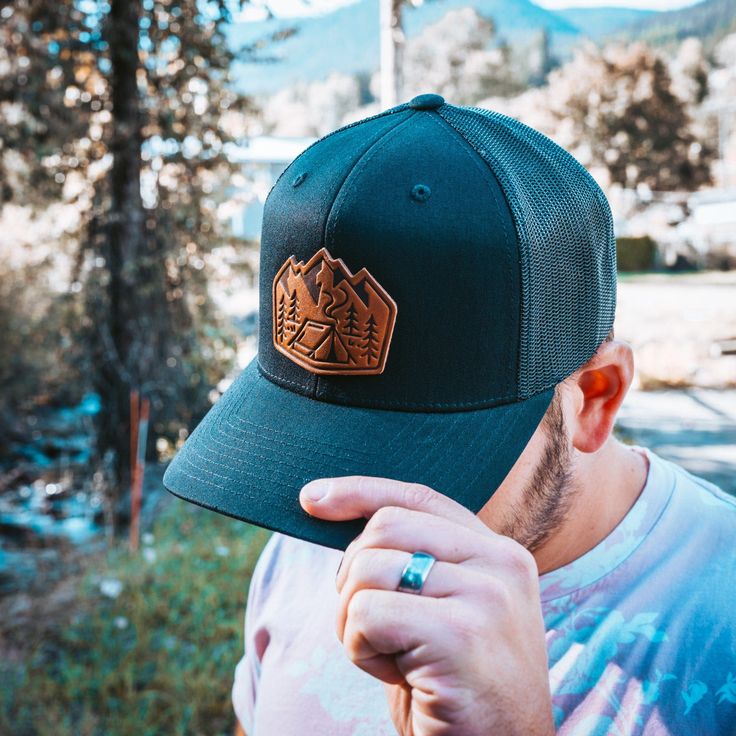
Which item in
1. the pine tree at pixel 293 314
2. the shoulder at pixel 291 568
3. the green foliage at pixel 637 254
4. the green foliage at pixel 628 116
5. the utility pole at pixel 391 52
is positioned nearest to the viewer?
the pine tree at pixel 293 314

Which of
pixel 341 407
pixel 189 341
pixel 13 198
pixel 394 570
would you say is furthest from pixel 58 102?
pixel 394 570

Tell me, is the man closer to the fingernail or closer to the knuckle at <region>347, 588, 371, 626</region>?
the fingernail

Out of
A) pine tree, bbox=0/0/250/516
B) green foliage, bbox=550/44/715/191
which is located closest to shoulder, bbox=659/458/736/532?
pine tree, bbox=0/0/250/516

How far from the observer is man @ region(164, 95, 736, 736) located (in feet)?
3.54

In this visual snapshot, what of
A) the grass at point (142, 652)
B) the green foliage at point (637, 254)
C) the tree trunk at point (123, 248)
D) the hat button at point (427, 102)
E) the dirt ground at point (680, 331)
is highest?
the hat button at point (427, 102)

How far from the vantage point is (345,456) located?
3.67ft

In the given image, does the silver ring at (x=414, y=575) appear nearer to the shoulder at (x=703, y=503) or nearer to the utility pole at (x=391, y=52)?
the shoulder at (x=703, y=503)

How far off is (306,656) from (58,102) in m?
4.67

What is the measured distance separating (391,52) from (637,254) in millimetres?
23502

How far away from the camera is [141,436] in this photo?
5.45m

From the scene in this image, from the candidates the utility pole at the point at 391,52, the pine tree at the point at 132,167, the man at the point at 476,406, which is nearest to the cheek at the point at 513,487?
the man at the point at 476,406

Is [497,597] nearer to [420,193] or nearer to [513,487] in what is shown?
[513,487]

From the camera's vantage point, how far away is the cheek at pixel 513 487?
1136 mm

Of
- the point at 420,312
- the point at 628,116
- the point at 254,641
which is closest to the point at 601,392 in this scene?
the point at 420,312
